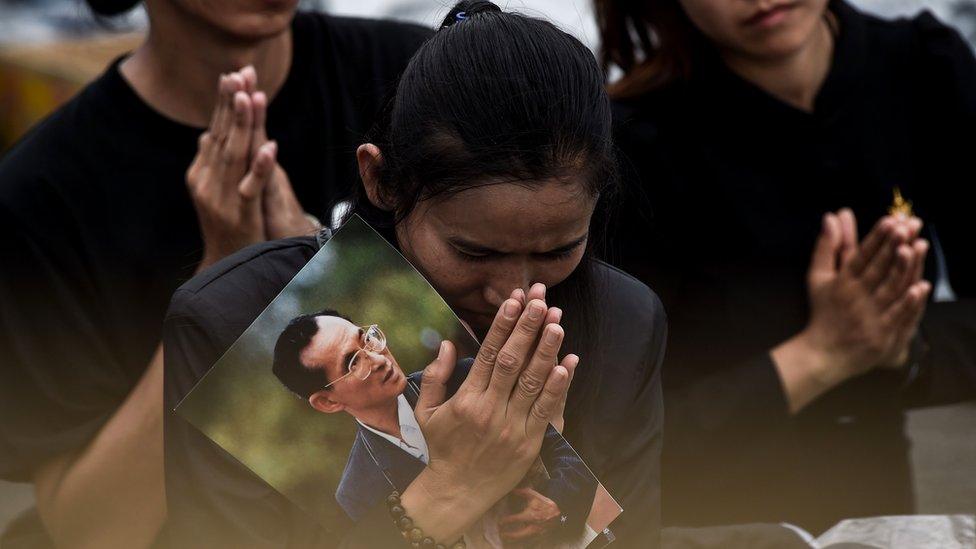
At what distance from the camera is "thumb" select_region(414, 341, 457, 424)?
1604mm


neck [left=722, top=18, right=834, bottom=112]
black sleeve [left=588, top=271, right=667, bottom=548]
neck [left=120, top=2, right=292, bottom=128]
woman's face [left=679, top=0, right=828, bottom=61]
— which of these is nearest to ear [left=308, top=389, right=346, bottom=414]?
black sleeve [left=588, top=271, right=667, bottom=548]

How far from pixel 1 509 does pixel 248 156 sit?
218cm

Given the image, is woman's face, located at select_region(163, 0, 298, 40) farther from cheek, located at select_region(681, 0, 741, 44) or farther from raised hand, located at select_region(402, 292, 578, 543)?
raised hand, located at select_region(402, 292, 578, 543)

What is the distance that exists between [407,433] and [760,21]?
1345mm

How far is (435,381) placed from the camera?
5.28 feet

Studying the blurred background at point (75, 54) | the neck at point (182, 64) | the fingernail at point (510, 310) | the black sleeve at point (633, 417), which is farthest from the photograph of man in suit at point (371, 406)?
the blurred background at point (75, 54)

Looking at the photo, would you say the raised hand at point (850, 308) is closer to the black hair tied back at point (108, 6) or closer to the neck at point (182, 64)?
the neck at point (182, 64)

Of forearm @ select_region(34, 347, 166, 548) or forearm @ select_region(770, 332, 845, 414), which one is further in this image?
forearm @ select_region(770, 332, 845, 414)

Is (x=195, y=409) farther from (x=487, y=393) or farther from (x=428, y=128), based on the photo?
(x=428, y=128)

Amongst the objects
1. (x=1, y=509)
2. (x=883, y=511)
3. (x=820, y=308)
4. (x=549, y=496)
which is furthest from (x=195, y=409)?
(x=1, y=509)

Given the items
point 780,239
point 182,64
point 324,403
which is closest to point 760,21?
point 780,239

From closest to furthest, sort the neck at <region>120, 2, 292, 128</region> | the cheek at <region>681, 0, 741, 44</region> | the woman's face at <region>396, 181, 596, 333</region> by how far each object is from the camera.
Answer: the woman's face at <region>396, 181, 596, 333</region>
the neck at <region>120, 2, 292, 128</region>
the cheek at <region>681, 0, 741, 44</region>

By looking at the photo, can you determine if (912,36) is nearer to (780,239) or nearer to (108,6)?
(780,239)

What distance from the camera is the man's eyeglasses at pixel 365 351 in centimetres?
161
